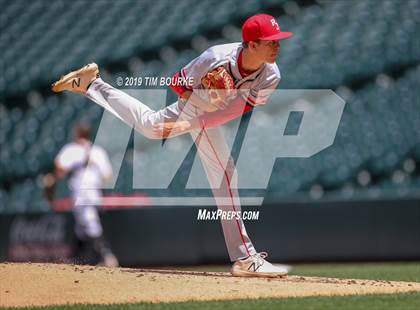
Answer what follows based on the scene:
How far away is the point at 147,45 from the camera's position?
1282 cm

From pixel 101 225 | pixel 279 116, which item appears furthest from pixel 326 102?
pixel 101 225

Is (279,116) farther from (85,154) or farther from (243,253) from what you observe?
(243,253)

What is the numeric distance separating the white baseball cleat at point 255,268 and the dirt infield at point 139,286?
0.08m

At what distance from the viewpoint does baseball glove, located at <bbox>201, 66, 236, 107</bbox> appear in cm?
537

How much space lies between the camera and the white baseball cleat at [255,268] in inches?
222

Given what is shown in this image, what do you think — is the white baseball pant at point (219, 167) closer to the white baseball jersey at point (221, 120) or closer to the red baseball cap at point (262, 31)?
the white baseball jersey at point (221, 120)

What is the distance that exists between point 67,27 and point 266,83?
8668mm

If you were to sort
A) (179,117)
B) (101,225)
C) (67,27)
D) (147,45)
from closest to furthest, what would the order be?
(179,117) → (101,225) → (147,45) → (67,27)

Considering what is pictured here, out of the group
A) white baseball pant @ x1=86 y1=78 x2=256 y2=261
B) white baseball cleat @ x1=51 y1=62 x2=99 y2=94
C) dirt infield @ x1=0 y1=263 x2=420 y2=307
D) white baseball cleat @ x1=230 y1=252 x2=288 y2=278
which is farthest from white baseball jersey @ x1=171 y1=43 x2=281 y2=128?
dirt infield @ x1=0 y1=263 x2=420 y2=307

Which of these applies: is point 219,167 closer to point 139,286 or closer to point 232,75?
point 232,75

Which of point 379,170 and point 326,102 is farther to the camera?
point 326,102

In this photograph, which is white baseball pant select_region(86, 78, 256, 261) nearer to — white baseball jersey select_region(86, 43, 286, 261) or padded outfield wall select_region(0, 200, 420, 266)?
white baseball jersey select_region(86, 43, 286, 261)

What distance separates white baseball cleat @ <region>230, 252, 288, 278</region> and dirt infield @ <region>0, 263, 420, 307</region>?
0.25 ft

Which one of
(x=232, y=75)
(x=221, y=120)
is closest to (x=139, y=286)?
(x=221, y=120)
